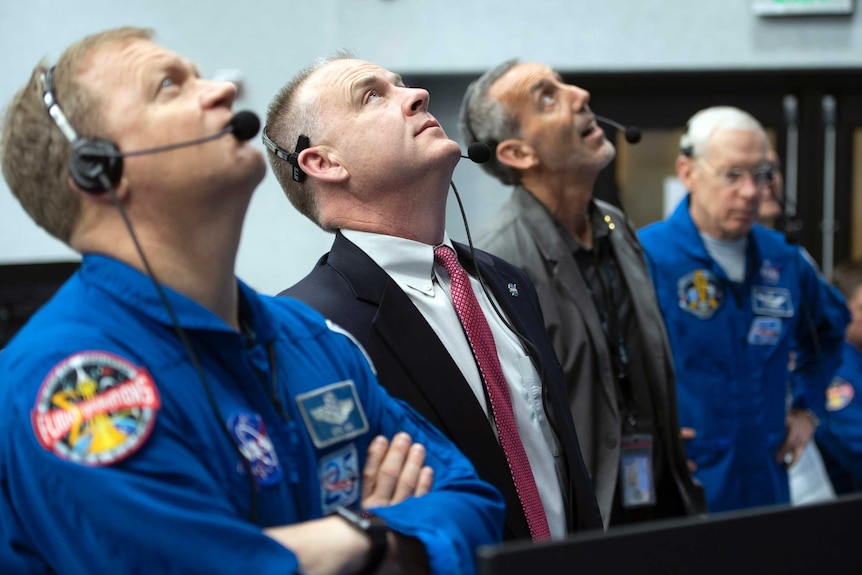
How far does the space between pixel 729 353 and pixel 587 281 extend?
Result: 2.46ft

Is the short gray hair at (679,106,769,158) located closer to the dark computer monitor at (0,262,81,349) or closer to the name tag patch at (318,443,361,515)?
the dark computer monitor at (0,262,81,349)

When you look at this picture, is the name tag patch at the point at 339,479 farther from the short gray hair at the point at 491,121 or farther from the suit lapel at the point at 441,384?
the short gray hair at the point at 491,121

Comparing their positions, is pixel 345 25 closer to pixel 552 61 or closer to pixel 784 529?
pixel 552 61

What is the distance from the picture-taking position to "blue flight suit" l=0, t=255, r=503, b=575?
103 centimetres

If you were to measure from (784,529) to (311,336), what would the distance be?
650 mm

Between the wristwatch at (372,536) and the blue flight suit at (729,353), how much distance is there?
2.10 metres

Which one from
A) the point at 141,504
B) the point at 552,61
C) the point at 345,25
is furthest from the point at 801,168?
the point at 141,504

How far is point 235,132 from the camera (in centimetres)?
122

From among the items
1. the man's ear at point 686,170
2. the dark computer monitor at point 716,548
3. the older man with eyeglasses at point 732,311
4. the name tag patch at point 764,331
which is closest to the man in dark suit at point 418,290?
the dark computer monitor at point 716,548

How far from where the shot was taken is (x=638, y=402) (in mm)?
2553

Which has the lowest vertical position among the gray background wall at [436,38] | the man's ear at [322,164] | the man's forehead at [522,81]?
the man's ear at [322,164]

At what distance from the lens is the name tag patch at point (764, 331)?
10.4 feet

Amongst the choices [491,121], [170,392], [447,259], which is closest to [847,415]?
[491,121]

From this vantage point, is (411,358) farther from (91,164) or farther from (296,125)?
(91,164)
